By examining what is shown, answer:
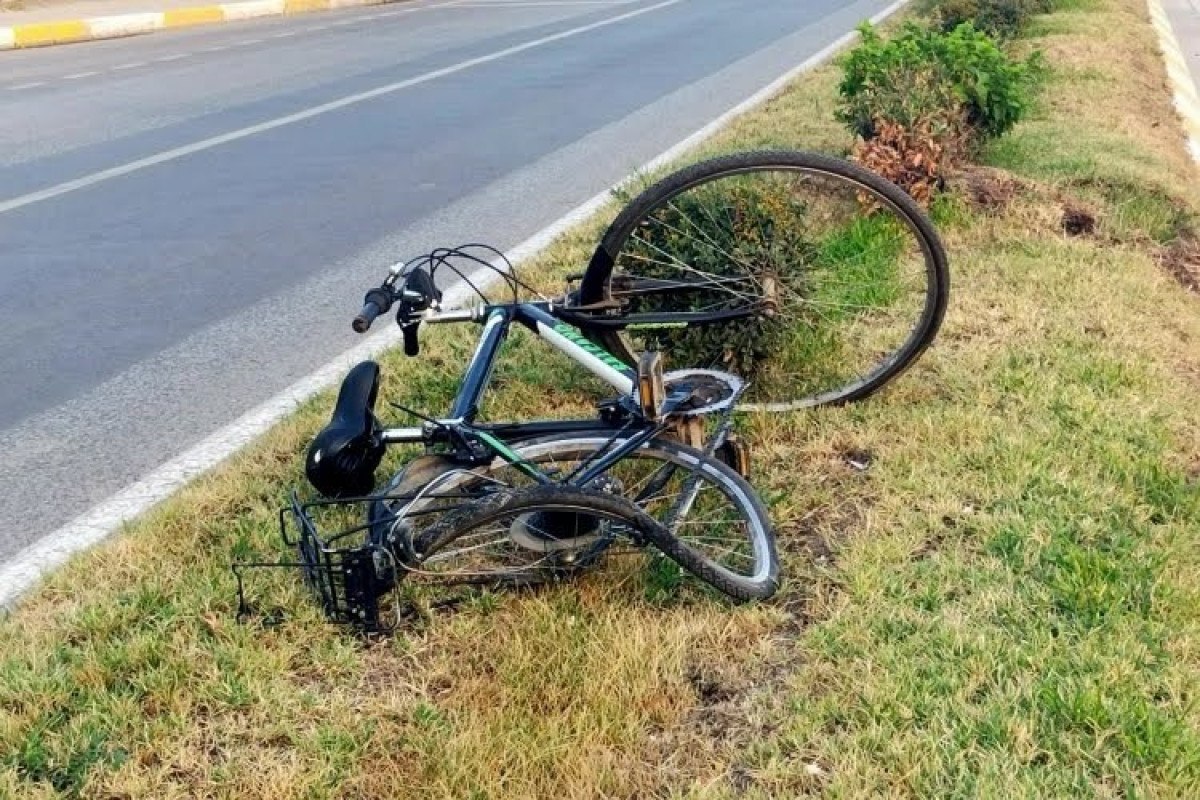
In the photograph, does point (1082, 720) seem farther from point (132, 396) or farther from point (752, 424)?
point (132, 396)

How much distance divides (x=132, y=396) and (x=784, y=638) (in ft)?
9.66

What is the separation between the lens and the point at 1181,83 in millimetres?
11352

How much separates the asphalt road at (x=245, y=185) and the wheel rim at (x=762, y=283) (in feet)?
5.43

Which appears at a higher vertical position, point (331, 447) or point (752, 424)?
point (331, 447)

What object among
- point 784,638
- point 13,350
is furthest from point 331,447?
point 13,350

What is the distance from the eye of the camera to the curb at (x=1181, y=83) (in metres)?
Answer: 9.28

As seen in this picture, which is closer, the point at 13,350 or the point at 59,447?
the point at 59,447

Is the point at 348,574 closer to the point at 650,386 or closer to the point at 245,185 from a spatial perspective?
the point at 650,386

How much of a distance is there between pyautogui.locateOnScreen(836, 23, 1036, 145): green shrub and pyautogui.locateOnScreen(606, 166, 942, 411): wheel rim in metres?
2.10

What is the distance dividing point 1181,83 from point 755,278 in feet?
30.4

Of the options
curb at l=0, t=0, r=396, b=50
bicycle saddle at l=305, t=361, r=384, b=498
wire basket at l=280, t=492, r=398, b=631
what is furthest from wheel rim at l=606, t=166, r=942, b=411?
curb at l=0, t=0, r=396, b=50

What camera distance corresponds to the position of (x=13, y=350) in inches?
202

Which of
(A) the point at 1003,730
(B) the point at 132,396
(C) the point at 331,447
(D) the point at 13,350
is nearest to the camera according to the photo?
(A) the point at 1003,730

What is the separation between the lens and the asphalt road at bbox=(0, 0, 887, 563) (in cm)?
466
